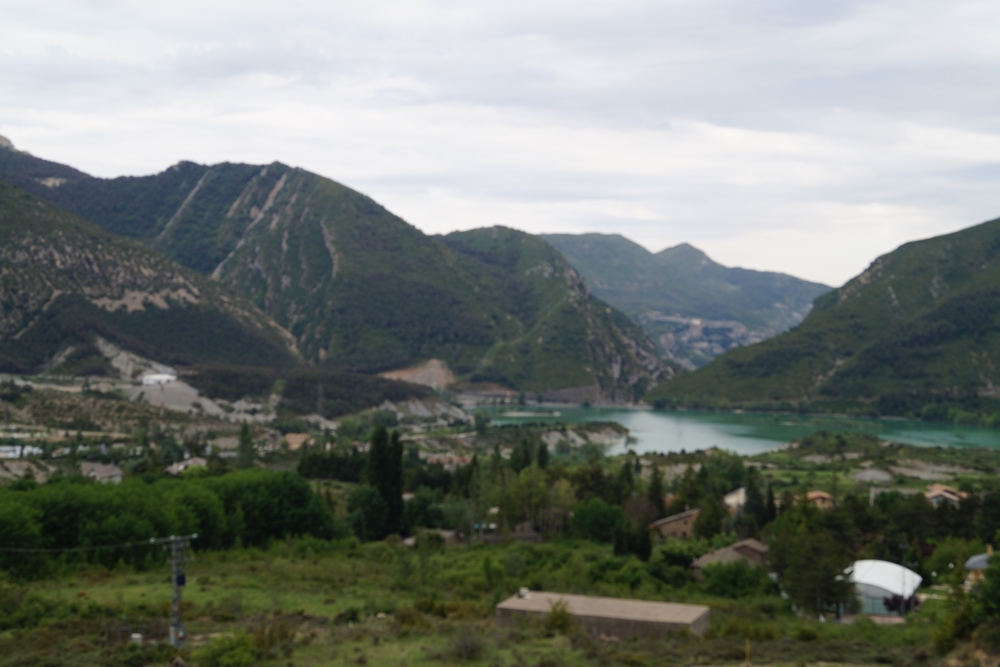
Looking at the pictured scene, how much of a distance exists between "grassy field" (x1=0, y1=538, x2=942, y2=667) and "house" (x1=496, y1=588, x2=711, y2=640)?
555 mm

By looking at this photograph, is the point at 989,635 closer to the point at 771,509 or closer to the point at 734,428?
the point at 771,509

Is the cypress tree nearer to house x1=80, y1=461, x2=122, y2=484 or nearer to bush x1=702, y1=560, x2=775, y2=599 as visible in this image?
bush x1=702, y1=560, x2=775, y2=599

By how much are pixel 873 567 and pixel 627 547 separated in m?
7.98

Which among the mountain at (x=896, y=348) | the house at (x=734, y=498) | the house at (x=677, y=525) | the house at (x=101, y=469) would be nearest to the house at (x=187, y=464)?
the house at (x=101, y=469)

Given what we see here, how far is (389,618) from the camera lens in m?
25.6

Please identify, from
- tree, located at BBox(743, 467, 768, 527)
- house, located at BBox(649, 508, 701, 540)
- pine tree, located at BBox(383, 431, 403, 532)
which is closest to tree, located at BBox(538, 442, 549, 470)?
house, located at BBox(649, 508, 701, 540)

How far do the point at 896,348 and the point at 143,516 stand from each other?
147 m

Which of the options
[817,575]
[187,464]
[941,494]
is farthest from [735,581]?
[187,464]

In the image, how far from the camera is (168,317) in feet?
505

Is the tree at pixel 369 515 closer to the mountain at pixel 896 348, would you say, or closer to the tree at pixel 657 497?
the tree at pixel 657 497

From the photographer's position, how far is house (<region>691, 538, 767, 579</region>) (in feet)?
117

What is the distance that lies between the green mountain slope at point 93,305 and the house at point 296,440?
39.5 m

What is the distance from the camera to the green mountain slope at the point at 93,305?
5153 inches

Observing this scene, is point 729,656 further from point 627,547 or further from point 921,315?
point 921,315
